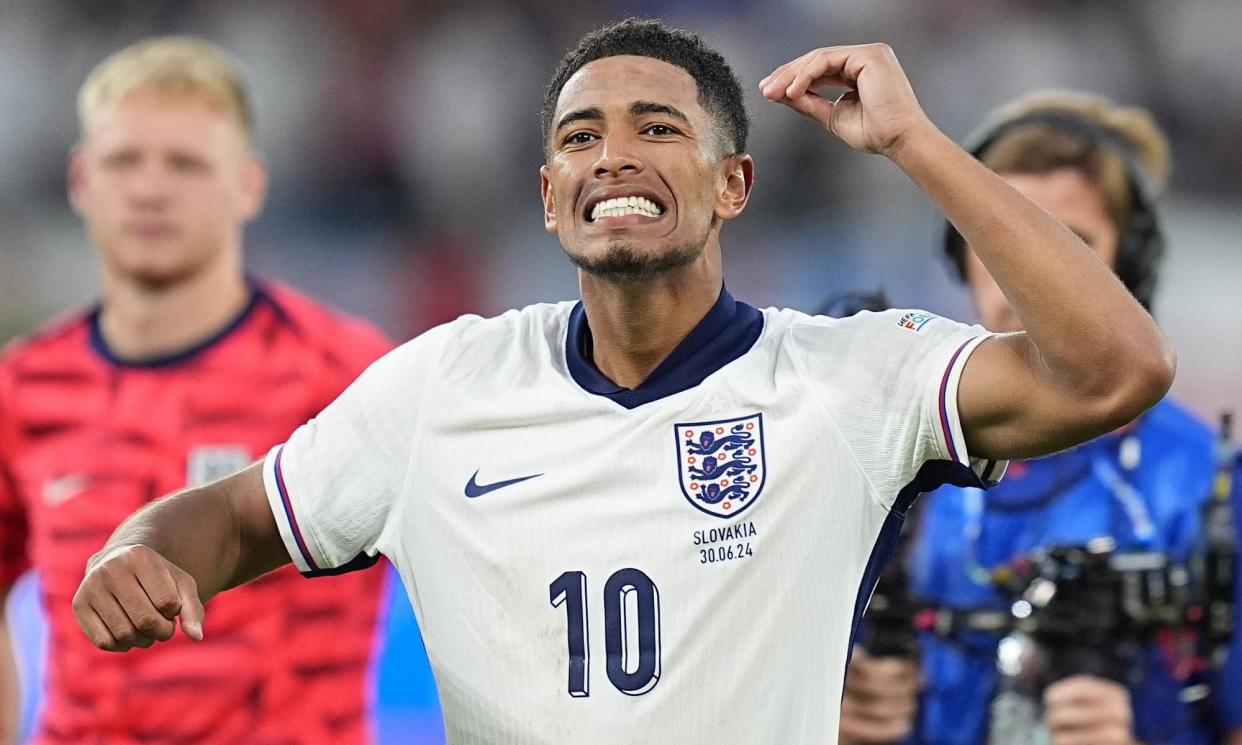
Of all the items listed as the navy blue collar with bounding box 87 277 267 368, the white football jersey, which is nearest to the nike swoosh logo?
the white football jersey

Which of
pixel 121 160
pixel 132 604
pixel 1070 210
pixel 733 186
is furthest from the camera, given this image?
pixel 121 160

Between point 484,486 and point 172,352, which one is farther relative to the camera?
point 172,352

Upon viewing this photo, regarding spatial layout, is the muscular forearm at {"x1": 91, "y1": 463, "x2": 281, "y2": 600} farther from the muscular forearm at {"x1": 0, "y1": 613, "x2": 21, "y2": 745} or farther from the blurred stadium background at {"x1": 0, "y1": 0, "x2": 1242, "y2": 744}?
the blurred stadium background at {"x1": 0, "y1": 0, "x2": 1242, "y2": 744}

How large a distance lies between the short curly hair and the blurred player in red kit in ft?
6.34

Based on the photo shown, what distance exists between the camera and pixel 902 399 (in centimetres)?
244

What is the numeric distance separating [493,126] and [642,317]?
376cm

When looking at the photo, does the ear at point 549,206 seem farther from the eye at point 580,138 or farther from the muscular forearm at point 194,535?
the muscular forearm at point 194,535

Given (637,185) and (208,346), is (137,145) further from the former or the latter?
(637,185)

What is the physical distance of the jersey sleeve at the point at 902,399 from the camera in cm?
240

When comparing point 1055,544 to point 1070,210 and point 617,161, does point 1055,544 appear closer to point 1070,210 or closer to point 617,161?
point 1070,210

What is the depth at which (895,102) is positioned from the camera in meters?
2.38

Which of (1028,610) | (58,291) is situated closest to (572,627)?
(1028,610)

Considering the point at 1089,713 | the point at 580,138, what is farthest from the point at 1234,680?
the point at 580,138

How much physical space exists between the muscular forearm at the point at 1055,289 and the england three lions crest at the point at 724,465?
1.46 feet
